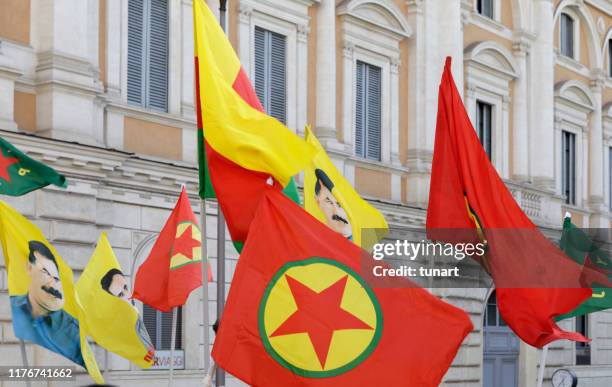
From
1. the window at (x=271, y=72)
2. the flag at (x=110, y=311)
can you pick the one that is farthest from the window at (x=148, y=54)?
the flag at (x=110, y=311)

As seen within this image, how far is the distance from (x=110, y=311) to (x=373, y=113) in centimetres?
1076

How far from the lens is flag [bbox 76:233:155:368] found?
490 inches

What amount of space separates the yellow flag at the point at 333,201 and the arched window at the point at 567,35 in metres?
17.7

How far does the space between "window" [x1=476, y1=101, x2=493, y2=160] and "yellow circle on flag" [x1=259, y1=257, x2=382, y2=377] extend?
1726cm

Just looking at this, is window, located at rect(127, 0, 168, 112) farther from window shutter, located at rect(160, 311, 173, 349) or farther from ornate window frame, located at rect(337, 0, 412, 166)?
ornate window frame, located at rect(337, 0, 412, 166)

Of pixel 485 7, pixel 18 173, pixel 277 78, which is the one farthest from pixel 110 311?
pixel 485 7

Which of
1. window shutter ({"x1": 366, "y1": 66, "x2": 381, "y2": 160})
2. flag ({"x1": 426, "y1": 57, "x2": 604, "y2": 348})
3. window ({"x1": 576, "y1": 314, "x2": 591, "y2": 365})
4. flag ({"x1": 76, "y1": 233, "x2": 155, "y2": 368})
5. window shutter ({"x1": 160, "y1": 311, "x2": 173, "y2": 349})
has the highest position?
window shutter ({"x1": 366, "y1": 66, "x2": 381, "y2": 160})

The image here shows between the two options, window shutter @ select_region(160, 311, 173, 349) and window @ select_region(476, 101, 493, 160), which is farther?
window @ select_region(476, 101, 493, 160)

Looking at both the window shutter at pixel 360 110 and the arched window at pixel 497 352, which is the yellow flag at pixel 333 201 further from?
the arched window at pixel 497 352

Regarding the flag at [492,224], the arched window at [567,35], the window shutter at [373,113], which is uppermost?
the arched window at [567,35]

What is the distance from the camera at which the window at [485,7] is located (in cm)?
2594

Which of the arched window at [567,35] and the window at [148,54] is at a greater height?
the arched window at [567,35]

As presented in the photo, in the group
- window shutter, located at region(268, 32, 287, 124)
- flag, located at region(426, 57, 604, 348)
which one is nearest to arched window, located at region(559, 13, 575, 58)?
window shutter, located at region(268, 32, 287, 124)

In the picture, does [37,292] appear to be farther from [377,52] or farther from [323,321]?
[377,52]
